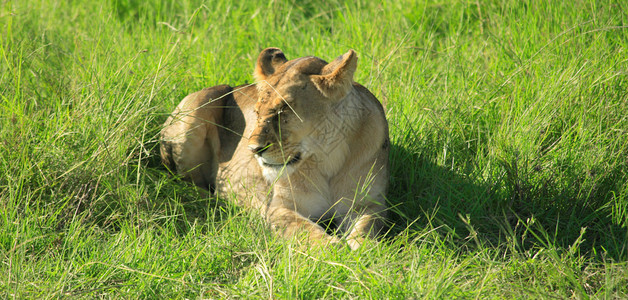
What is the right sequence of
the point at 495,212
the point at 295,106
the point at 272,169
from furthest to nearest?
1. the point at 495,212
2. the point at 272,169
3. the point at 295,106

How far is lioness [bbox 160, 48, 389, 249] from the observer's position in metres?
3.17

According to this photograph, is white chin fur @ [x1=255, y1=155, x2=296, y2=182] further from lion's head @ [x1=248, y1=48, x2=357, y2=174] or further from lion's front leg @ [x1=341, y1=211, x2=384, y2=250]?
lion's front leg @ [x1=341, y1=211, x2=384, y2=250]

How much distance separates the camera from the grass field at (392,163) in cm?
284

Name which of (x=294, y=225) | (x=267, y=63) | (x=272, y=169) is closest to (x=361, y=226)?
(x=294, y=225)

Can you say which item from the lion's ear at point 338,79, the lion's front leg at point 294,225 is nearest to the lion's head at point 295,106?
the lion's ear at point 338,79

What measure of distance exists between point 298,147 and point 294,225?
44cm

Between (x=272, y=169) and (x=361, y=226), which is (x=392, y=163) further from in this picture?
(x=272, y=169)

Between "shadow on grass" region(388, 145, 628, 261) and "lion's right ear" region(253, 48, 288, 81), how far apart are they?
97 cm

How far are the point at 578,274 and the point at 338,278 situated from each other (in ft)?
3.51

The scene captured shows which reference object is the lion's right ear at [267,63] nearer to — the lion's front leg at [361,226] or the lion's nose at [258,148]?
the lion's nose at [258,148]

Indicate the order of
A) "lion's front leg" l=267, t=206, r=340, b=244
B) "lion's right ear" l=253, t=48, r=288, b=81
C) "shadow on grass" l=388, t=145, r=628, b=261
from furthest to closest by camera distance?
"lion's right ear" l=253, t=48, r=288, b=81
"shadow on grass" l=388, t=145, r=628, b=261
"lion's front leg" l=267, t=206, r=340, b=244

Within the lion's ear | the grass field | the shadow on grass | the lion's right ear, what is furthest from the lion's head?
the shadow on grass

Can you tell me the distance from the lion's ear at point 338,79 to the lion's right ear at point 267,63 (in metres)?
0.40

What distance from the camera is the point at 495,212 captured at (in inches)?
141
